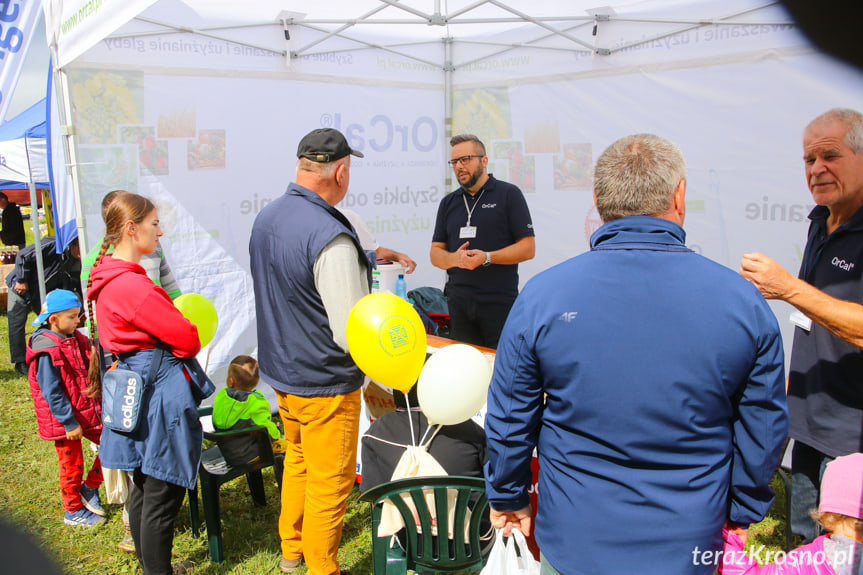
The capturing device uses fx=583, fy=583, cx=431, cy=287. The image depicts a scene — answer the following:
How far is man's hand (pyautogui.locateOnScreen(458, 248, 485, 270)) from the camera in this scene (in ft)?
10.8

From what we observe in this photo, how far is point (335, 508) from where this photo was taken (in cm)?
215

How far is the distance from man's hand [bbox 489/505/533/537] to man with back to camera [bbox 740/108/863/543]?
0.86m

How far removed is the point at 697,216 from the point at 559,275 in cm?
312

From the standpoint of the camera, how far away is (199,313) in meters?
2.89

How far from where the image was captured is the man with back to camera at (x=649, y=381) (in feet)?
3.58

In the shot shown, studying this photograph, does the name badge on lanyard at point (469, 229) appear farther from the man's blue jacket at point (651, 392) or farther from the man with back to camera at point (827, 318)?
the man's blue jacket at point (651, 392)

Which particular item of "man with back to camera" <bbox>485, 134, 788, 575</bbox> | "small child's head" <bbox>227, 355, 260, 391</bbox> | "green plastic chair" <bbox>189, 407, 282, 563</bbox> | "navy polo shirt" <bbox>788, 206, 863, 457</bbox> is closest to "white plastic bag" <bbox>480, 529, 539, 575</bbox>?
"man with back to camera" <bbox>485, 134, 788, 575</bbox>

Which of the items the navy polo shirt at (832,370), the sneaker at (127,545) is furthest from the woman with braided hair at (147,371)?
the navy polo shirt at (832,370)

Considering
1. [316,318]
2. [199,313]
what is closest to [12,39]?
[199,313]

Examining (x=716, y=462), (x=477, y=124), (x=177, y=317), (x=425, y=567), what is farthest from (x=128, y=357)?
(x=477, y=124)

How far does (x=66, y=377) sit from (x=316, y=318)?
146cm

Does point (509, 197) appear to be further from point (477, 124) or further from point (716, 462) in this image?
point (716, 462)

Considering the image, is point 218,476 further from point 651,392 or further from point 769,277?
point 769,277

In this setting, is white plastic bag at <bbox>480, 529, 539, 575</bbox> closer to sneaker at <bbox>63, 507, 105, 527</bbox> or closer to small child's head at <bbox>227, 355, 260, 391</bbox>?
small child's head at <bbox>227, 355, 260, 391</bbox>
